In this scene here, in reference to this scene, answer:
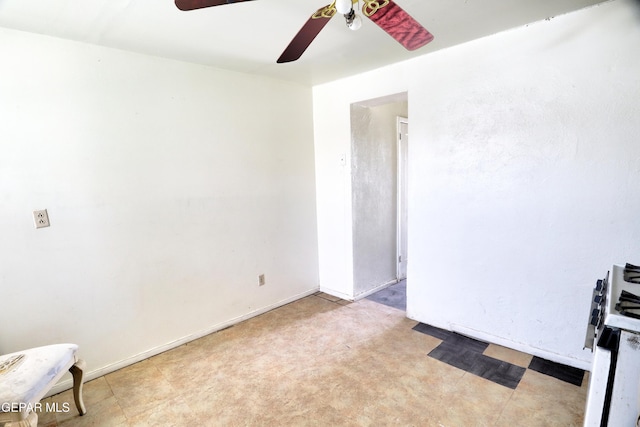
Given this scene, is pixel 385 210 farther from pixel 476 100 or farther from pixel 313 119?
pixel 476 100

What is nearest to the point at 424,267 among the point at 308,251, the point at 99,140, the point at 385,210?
the point at 385,210

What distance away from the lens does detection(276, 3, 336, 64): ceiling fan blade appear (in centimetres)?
131

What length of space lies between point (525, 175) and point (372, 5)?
1.59 meters

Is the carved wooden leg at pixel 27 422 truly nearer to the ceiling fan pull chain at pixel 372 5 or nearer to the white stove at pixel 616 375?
the white stove at pixel 616 375

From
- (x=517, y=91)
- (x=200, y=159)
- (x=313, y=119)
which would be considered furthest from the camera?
(x=313, y=119)

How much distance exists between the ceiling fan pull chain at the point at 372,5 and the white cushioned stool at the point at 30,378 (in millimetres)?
2190

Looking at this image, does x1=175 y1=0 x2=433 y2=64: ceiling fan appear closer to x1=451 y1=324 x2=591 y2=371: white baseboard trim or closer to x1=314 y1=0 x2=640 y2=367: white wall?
x1=314 y1=0 x2=640 y2=367: white wall

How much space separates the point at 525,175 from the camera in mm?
2139

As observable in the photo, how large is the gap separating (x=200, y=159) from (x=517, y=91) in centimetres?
238

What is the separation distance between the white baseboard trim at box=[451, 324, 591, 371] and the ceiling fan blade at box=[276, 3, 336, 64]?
7.74ft

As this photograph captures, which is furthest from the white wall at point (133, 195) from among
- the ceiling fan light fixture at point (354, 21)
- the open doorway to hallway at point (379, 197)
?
the ceiling fan light fixture at point (354, 21)

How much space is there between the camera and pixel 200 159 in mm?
2592

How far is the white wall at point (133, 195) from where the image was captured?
74.9 inches

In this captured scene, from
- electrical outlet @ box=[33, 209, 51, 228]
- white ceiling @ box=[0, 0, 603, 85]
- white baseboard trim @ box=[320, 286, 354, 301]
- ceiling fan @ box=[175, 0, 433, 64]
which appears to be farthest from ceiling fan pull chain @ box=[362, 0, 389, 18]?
white baseboard trim @ box=[320, 286, 354, 301]
